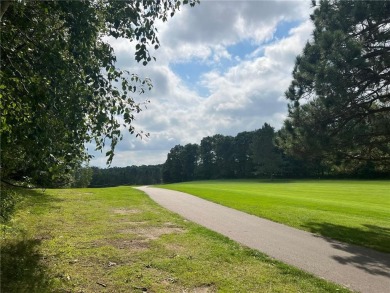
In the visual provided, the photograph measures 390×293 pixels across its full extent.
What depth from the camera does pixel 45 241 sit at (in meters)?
9.81

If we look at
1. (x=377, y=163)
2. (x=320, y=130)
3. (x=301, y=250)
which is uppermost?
(x=320, y=130)

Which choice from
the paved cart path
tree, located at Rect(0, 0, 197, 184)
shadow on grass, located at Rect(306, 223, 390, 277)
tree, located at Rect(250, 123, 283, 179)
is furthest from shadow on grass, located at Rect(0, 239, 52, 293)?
tree, located at Rect(250, 123, 283, 179)

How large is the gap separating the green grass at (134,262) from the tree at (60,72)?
2.81m

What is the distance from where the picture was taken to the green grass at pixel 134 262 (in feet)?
21.1

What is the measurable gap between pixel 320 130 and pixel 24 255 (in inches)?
443

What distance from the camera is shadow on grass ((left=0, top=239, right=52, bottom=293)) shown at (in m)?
6.09

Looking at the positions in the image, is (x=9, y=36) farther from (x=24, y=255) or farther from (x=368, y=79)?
(x=368, y=79)

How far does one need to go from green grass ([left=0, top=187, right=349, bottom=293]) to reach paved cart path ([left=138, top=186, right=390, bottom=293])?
62 centimetres

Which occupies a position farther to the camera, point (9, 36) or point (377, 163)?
point (377, 163)

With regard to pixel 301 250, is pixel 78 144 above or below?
above

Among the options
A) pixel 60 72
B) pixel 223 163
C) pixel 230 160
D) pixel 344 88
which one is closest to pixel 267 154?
pixel 230 160

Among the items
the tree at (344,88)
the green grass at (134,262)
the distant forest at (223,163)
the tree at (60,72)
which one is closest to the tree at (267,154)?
the distant forest at (223,163)

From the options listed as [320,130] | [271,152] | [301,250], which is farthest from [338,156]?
[271,152]

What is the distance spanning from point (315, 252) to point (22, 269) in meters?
7.36
